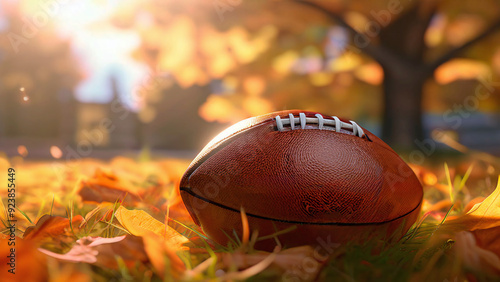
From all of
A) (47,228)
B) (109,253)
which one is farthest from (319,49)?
(109,253)

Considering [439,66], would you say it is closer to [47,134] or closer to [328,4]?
[328,4]

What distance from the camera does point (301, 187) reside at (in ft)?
4.56

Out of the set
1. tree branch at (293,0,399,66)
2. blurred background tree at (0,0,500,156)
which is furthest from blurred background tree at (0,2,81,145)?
tree branch at (293,0,399,66)

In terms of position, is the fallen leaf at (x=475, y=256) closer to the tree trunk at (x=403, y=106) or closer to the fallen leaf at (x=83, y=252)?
the fallen leaf at (x=83, y=252)

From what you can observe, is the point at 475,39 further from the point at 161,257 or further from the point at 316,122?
the point at 161,257

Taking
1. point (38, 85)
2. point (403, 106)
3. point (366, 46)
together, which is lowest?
point (403, 106)

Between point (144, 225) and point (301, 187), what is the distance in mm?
637

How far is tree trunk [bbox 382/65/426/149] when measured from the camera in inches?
263

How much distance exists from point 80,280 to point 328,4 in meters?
6.23

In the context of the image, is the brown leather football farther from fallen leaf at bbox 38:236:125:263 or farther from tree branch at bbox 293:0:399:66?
tree branch at bbox 293:0:399:66

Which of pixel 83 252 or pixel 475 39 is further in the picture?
pixel 475 39

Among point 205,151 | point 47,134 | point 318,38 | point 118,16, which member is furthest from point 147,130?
point 205,151

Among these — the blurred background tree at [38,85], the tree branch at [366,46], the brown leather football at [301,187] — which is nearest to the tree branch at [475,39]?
the tree branch at [366,46]

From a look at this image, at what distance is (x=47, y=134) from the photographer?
1644 cm
